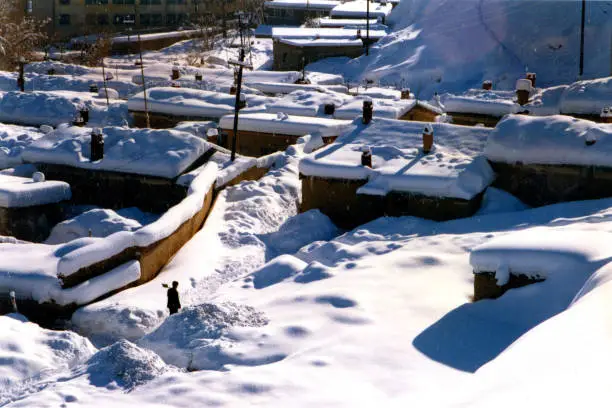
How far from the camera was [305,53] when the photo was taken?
65375 mm

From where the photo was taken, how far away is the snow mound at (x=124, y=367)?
438 inches

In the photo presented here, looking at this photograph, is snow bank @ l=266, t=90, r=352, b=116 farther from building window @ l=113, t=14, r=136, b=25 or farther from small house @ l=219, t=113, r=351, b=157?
building window @ l=113, t=14, r=136, b=25

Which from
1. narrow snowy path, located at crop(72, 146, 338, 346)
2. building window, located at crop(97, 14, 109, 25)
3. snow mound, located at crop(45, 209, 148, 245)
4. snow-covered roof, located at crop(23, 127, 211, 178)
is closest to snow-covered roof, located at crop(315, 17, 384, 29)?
building window, located at crop(97, 14, 109, 25)

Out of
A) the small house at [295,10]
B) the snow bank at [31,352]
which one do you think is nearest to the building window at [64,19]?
the small house at [295,10]

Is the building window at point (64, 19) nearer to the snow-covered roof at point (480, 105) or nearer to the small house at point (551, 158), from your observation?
the snow-covered roof at point (480, 105)

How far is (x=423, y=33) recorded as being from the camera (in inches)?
2616

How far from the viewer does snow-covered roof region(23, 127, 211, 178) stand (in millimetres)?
25812

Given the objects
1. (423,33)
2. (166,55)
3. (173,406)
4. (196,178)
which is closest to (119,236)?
(196,178)

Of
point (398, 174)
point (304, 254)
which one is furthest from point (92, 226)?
point (398, 174)

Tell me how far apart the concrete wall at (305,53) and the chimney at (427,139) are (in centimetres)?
4184

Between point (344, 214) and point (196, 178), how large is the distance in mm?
5116

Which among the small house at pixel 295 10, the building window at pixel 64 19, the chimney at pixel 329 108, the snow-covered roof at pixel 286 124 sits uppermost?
the small house at pixel 295 10

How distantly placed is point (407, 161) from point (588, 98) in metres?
9.45

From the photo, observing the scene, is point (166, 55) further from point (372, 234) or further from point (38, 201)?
point (372, 234)
